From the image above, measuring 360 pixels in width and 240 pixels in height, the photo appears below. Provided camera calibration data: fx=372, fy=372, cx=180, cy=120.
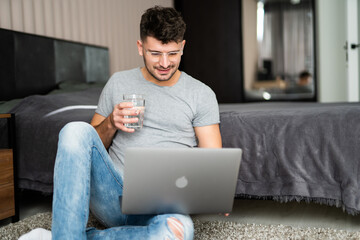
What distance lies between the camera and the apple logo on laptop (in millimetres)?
1095

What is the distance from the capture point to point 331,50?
4.61 m

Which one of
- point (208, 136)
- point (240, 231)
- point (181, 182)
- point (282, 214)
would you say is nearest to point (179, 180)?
point (181, 182)

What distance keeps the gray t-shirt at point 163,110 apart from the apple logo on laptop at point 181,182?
1.06 ft

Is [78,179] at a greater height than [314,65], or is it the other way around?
[314,65]

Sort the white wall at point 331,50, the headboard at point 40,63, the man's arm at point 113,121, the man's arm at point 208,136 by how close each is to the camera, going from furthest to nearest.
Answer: the white wall at point 331,50 → the headboard at point 40,63 → the man's arm at point 208,136 → the man's arm at point 113,121

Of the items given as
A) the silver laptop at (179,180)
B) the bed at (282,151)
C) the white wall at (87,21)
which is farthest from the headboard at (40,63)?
the silver laptop at (179,180)

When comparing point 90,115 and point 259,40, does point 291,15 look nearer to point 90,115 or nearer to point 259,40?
point 259,40

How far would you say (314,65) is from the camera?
474 centimetres

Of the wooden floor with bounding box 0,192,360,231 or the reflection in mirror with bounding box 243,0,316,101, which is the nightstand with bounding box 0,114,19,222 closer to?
the wooden floor with bounding box 0,192,360,231

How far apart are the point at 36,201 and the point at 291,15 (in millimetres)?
3944

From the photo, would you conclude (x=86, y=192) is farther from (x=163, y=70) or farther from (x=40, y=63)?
(x=40, y=63)

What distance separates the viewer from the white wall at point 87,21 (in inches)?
101

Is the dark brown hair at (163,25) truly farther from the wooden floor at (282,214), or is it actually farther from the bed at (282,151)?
the wooden floor at (282,214)

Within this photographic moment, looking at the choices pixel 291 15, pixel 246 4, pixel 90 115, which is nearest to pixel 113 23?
pixel 90 115
